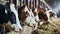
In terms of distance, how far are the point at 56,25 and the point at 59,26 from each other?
0.05 metres

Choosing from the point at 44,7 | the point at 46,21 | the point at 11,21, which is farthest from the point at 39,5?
the point at 11,21

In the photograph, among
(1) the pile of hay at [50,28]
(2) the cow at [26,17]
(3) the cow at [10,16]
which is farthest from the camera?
(1) the pile of hay at [50,28]

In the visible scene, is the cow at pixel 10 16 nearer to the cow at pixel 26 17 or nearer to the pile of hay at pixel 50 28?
the cow at pixel 26 17

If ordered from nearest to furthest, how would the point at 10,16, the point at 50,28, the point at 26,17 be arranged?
1. the point at 10,16
2. the point at 26,17
3. the point at 50,28

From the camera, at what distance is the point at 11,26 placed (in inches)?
109

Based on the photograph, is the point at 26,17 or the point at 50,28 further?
the point at 50,28

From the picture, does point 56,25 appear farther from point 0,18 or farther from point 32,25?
point 0,18

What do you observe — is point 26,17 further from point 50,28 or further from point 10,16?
point 50,28

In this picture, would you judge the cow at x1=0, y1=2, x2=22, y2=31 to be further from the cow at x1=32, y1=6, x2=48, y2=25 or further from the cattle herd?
the cow at x1=32, y1=6, x2=48, y2=25

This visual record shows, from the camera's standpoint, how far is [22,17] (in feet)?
9.30

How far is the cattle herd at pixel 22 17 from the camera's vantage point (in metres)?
2.72

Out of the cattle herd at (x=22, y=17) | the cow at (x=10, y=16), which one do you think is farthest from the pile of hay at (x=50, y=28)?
the cow at (x=10, y=16)

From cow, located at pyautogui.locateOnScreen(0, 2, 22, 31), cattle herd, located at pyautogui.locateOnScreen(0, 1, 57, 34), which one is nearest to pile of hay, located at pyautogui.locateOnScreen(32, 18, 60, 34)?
cattle herd, located at pyautogui.locateOnScreen(0, 1, 57, 34)

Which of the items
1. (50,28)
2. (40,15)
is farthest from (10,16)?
(50,28)
